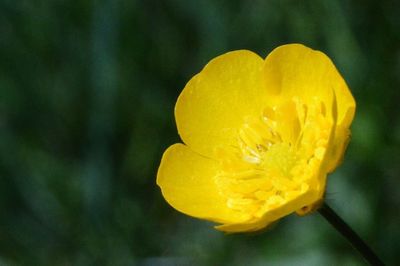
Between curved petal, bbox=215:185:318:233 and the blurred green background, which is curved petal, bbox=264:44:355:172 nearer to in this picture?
curved petal, bbox=215:185:318:233

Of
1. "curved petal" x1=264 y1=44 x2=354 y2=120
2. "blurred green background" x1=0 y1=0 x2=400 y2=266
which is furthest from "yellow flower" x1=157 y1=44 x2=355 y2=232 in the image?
"blurred green background" x1=0 y1=0 x2=400 y2=266

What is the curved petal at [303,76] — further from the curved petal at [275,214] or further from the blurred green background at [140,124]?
the blurred green background at [140,124]

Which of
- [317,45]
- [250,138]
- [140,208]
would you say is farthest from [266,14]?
[250,138]

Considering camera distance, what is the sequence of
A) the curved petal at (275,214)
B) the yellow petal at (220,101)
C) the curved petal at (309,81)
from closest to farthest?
the curved petal at (275,214), the curved petal at (309,81), the yellow petal at (220,101)

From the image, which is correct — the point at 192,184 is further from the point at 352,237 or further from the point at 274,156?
the point at 352,237

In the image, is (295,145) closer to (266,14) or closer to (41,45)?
(266,14)

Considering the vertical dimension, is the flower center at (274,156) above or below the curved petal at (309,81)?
Result: below

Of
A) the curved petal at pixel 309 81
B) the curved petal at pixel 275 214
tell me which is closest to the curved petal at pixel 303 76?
the curved petal at pixel 309 81
